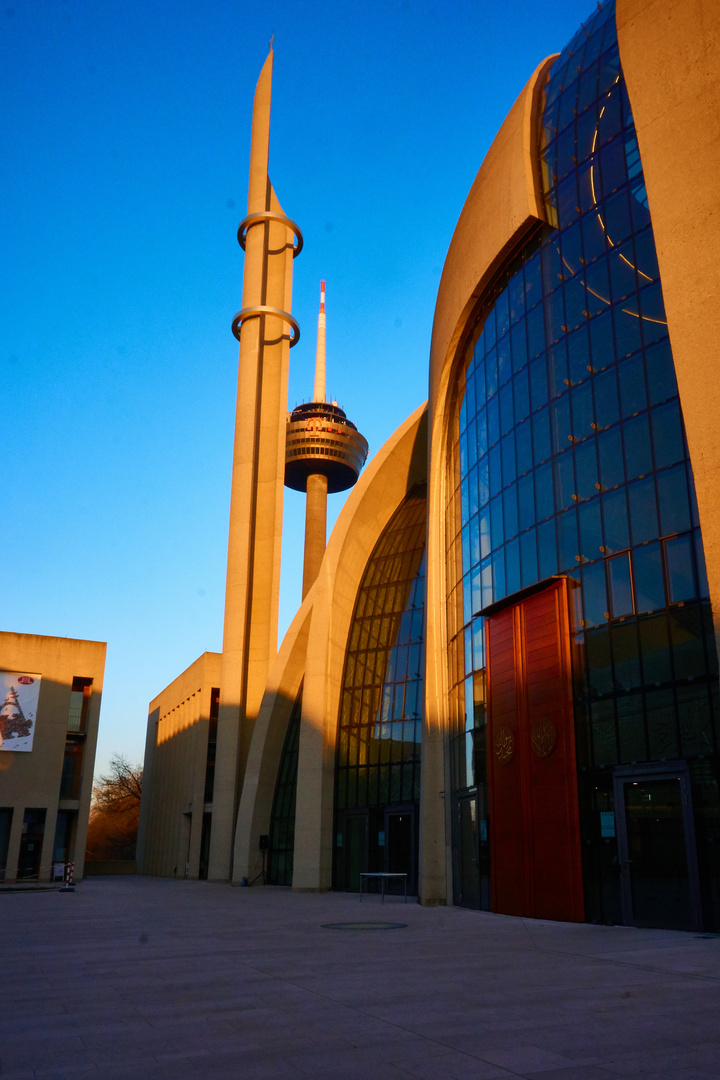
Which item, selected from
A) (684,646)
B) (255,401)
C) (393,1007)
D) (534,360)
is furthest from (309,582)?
(393,1007)

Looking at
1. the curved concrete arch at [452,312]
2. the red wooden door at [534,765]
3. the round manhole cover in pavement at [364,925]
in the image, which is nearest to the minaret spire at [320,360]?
the curved concrete arch at [452,312]

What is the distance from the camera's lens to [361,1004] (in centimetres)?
847

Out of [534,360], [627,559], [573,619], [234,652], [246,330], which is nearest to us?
[627,559]

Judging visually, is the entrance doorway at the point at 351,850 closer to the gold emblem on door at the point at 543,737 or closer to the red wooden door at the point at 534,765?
the red wooden door at the point at 534,765

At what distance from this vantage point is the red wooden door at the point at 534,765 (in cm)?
1877

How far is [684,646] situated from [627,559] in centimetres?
234

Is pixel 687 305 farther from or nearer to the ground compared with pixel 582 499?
farther from the ground

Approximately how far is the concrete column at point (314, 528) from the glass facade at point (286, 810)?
28.8m

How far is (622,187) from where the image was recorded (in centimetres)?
2028

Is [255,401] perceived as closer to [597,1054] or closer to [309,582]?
[309,582]

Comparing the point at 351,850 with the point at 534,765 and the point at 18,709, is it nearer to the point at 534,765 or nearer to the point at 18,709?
the point at 534,765

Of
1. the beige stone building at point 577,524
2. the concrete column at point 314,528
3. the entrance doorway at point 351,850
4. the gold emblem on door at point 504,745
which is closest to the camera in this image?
the beige stone building at point 577,524

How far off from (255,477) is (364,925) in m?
31.3

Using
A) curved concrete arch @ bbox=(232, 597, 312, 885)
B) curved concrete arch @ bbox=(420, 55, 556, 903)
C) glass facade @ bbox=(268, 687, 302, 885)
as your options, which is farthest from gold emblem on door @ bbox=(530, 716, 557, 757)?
glass facade @ bbox=(268, 687, 302, 885)
